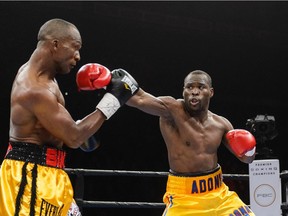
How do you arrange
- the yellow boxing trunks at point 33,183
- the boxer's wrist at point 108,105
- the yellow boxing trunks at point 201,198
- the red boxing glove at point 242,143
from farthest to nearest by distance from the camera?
the red boxing glove at point 242,143, the yellow boxing trunks at point 201,198, the boxer's wrist at point 108,105, the yellow boxing trunks at point 33,183

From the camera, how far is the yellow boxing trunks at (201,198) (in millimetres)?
2588

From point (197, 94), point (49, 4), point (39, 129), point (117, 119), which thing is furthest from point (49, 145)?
point (117, 119)

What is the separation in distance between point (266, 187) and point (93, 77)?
1.90 metres

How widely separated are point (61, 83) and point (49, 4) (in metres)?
1.26

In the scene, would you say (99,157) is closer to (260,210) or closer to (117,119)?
(117,119)

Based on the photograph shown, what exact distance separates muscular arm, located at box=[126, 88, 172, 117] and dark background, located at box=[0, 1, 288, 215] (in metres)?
4.67

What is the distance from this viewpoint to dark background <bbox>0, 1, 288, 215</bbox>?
7.65m

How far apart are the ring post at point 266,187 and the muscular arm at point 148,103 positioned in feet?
3.19

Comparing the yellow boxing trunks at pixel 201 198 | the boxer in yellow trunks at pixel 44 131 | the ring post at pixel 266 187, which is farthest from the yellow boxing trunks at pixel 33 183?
the ring post at pixel 266 187

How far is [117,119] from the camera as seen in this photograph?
28.5 ft

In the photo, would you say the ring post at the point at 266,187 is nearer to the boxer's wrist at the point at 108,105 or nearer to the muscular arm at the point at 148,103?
the muscular arm at the point at 148,103

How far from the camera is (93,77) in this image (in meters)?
1.96

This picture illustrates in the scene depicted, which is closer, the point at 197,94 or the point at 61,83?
the point at 197,94

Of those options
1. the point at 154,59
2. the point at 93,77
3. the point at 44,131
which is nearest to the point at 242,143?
the point at 93,77
